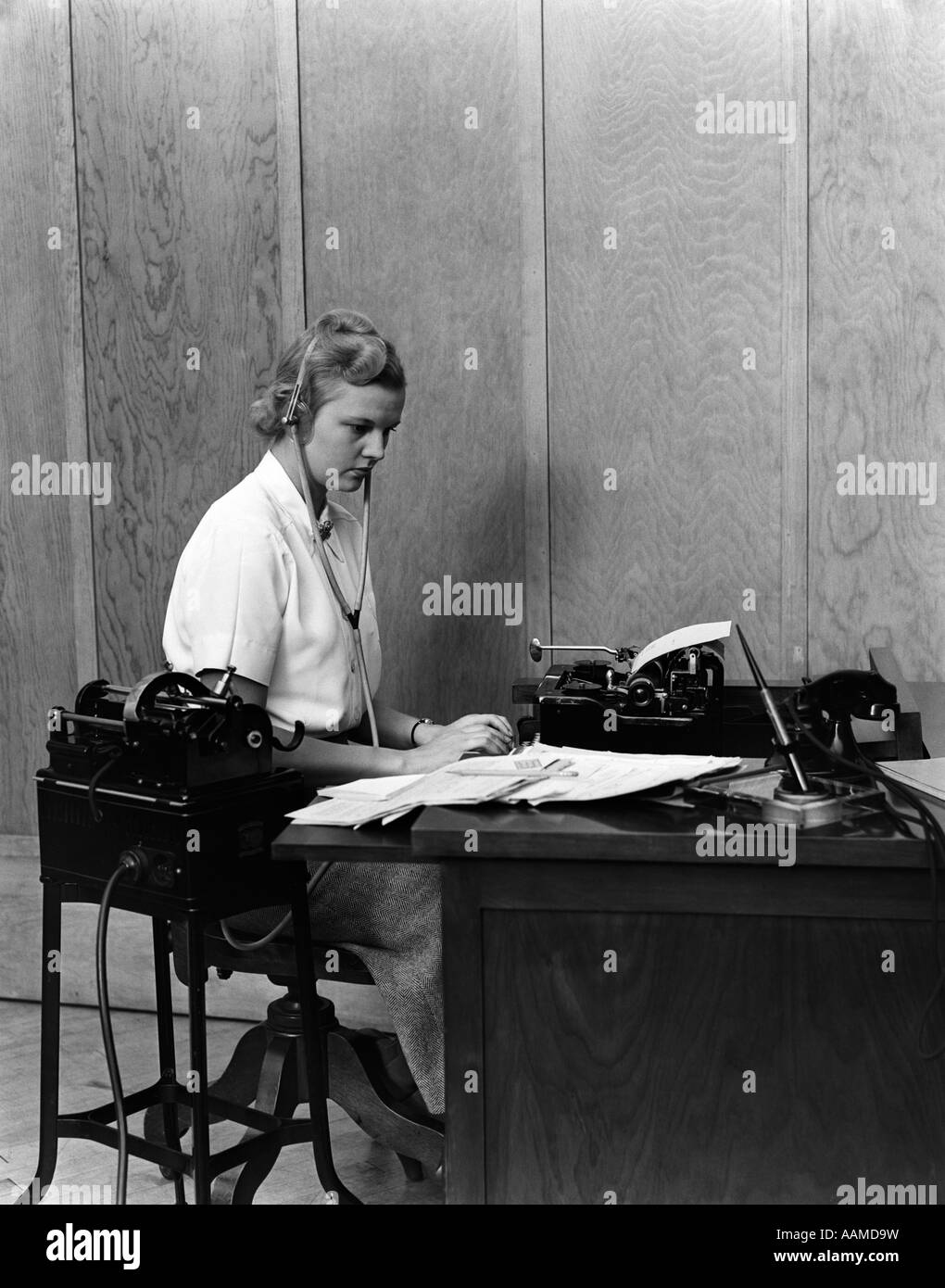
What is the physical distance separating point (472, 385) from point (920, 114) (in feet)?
3.92

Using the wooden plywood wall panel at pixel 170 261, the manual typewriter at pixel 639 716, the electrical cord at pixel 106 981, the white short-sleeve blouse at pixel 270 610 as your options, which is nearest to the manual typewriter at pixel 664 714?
the manual typewriter at pixel 639 716

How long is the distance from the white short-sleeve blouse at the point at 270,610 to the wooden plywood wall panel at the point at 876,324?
1272 mm

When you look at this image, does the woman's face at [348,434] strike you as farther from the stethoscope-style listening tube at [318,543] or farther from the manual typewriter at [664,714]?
the manual typewriter at [664,714]

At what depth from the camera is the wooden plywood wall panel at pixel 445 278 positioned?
3334mm

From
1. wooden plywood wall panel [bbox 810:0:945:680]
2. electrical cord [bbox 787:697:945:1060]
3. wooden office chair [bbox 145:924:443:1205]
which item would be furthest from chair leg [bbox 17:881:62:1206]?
wooden plywood wall panel [bbox 810:0:945:680]

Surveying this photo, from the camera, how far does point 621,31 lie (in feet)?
10.6

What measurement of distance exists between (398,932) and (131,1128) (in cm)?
102

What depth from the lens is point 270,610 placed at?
2371 millimetres

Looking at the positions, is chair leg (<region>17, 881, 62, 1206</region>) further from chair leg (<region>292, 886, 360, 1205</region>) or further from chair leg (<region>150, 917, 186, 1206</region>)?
chair leg (<region>292, 886, 360, 1205</region>)

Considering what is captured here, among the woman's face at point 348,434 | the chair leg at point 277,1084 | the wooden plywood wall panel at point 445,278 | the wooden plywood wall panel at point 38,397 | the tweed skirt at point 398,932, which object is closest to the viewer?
the tweed skirt at point 398,932

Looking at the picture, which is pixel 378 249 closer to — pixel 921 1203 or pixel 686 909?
pixel 686 909

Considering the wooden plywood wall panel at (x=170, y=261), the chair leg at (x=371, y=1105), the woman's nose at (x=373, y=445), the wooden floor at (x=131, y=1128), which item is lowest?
the wooden floor at (x=131, y=1128)

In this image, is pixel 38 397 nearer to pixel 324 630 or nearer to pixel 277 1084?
pixel 324 630

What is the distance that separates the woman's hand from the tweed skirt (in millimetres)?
194
